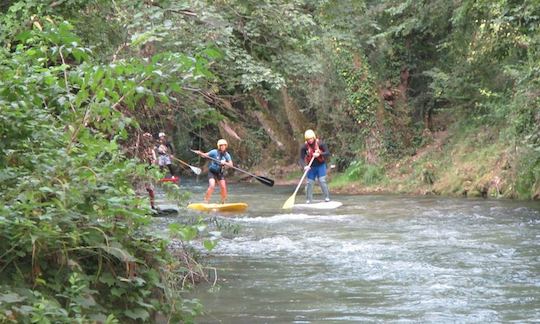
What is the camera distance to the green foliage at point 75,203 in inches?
164

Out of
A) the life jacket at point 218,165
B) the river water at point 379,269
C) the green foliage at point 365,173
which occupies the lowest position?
the river water at point 379,269

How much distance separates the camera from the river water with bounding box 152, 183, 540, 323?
6.81 m

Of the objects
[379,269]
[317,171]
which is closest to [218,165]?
[317,171]

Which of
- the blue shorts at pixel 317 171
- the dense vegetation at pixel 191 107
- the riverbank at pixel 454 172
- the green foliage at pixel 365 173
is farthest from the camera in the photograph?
the green foliage at pixel 365 173

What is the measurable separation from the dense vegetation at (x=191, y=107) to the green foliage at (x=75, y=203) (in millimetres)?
12

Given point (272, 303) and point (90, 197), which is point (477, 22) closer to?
point (272, 303)

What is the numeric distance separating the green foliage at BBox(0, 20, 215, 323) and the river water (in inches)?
77.7

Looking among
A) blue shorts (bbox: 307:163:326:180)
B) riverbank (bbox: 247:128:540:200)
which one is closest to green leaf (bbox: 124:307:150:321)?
blue shorts (bbox: 307:163:326:180)

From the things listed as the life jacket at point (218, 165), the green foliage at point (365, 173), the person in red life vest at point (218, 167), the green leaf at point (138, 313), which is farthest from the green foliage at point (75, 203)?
the green foliage at point (365, 173)

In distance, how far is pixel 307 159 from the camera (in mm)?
18297

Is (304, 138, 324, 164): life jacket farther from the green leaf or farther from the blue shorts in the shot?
the green leaf

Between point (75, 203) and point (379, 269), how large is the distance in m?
5.11

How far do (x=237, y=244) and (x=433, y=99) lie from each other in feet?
54.6

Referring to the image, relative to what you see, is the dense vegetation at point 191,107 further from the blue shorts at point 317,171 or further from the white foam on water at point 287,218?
the blue shorts at point 317,171
